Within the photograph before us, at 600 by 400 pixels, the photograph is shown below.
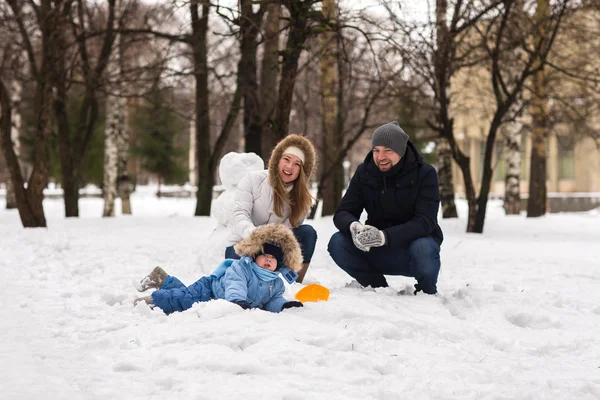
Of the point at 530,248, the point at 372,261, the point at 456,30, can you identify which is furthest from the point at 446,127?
the point at 372,261

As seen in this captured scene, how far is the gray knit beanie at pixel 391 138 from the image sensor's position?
191 inches

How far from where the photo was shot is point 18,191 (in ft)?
36.2

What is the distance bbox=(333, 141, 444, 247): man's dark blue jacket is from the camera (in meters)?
4.89

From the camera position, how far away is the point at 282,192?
5.14 meters

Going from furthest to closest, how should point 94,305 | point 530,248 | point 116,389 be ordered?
point 530,248 < point 94,305 < point 116,389

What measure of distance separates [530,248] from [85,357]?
295 inches

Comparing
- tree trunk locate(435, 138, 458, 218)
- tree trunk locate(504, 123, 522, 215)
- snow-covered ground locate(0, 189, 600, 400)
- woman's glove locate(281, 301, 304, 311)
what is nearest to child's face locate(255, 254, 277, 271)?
woman's glove locate(281, 301, 304, 311)

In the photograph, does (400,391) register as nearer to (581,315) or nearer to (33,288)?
(581,315)

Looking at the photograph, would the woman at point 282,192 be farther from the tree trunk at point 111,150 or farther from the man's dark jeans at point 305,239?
the tree trunk at point 111,150

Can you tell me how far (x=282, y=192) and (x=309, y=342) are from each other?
1.84 metres

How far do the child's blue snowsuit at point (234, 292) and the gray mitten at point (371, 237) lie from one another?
2.53 ft

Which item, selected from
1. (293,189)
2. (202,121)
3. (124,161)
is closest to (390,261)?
(293,189)

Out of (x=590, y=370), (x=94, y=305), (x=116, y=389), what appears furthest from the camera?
(x=94, y=305)

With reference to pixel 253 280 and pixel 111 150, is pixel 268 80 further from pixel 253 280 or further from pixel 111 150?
pixel 253 280
